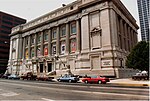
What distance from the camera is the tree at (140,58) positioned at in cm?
2838

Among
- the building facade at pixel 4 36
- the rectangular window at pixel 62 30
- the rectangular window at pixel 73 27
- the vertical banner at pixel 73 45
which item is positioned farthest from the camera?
the building facade at pixel 4 36

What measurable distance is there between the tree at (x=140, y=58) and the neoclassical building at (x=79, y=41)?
4.63 m

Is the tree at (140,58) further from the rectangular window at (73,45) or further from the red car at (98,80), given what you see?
the rectangular window at (73,45)

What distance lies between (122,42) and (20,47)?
43.2 m

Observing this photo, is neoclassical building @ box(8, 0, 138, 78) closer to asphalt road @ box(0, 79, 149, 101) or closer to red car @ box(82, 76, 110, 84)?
red car @ box(82, 76, 110, 84)

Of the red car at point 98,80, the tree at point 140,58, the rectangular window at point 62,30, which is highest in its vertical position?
the rectangular window at point 62,30

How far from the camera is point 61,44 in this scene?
159ft

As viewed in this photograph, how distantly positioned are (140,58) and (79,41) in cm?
1897

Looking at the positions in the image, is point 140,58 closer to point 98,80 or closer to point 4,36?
point 98,80

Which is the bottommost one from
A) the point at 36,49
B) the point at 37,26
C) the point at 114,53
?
the point at 114,53

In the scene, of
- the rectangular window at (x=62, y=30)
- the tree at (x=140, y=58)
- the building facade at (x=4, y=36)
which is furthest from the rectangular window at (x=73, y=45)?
the building facade at (x=4, y=36)

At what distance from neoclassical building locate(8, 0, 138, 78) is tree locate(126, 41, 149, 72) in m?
4.63

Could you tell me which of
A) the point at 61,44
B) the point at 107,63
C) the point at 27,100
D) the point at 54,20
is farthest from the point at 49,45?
the point at 27,100

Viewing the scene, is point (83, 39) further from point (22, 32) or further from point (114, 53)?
point (22, 32)
